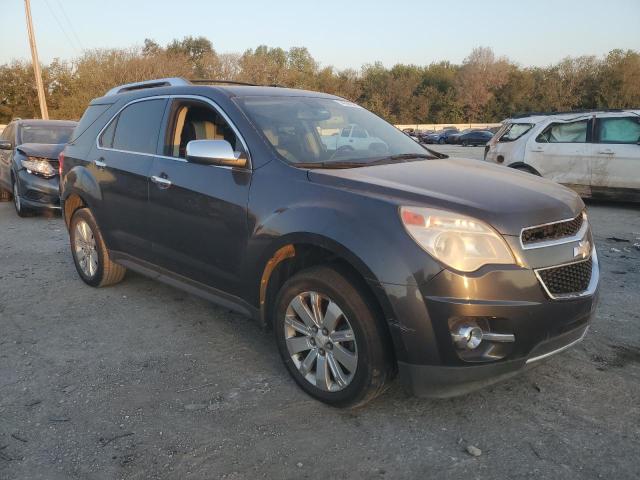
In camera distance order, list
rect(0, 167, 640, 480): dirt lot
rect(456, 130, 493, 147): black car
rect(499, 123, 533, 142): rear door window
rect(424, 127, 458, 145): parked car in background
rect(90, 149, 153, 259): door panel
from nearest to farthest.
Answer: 1. rect(0, 167, 640, 480): dirt lot
2. rect(90, 149, 153, 259): door panel
3. rect(499, 123, 533, 142): rear door window
4. rect(456, 130, 493, 147): black car
5. rect(424, 127, 458, 145): parked car in background

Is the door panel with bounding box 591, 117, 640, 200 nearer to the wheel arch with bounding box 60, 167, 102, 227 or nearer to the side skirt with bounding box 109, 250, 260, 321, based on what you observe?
the side skirt with bounding box 109, 250, 260, 321

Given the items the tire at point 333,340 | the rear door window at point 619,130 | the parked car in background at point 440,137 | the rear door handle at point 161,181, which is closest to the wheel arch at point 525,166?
the rear door window at point 619,130

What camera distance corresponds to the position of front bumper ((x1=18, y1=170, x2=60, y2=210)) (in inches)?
347

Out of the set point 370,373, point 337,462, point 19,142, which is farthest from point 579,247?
point 19,142

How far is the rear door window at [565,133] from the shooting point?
9734mm

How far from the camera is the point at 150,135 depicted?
4352mm

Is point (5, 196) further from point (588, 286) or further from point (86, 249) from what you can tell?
point (588, 286)

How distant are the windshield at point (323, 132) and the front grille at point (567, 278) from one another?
1.35 metres

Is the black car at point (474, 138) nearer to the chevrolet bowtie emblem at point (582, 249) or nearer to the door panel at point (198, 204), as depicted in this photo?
the door panel at point (198, 204)

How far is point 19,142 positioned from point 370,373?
9.41 metres

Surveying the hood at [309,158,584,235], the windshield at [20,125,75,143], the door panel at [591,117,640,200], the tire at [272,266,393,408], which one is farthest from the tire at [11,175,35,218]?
the door panel at [591,117,640,200]

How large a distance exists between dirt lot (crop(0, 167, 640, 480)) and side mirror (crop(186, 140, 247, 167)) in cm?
130

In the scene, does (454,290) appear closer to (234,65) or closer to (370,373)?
(370,373)

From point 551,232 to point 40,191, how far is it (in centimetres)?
822
